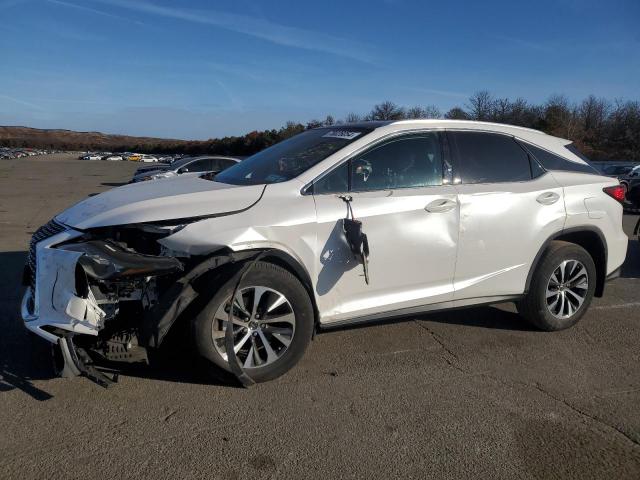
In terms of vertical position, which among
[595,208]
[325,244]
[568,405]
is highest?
[595,208]

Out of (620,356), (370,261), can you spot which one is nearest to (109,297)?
(370,261)

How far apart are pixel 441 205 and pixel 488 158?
0.78 meters

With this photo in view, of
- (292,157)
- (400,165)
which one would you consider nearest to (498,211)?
(400,165)

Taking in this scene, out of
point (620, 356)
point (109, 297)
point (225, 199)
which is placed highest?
point (225, 199)

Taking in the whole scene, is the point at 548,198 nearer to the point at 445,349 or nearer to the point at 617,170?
the point at 445,349

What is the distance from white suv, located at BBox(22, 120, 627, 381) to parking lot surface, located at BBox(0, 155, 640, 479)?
32 centimetres

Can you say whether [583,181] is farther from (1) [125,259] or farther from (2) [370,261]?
(1) [125,259]

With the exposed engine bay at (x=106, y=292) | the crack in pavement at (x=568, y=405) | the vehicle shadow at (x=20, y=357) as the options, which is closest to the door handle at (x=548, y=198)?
the crack in pavement at (x=568, y=405)

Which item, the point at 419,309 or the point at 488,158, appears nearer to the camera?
the point at 419,309

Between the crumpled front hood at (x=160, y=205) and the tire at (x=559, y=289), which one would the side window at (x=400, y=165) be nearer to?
the crumpled front hood at (x=160, y=205)

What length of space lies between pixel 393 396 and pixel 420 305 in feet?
2.84

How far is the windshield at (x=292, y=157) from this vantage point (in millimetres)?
4168

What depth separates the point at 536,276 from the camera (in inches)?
187

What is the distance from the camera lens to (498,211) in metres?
4.46
